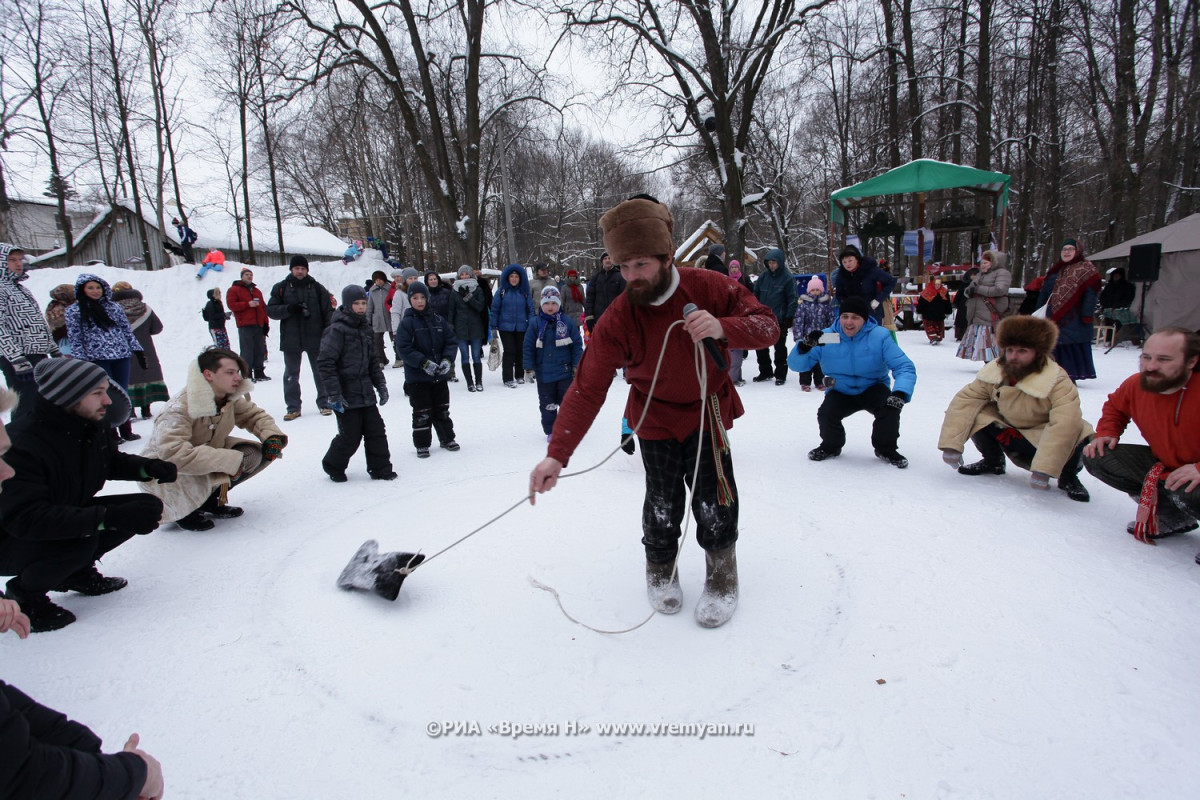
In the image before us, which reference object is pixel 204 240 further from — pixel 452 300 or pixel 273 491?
pixel 273 491

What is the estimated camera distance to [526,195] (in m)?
37.4

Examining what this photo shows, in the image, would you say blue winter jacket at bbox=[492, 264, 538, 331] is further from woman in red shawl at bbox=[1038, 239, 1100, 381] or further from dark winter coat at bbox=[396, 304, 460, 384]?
woman in red shawl at bbox=[1038, 239, 1100, 381]

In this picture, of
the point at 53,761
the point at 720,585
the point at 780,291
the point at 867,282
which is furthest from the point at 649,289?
the point at 780,291

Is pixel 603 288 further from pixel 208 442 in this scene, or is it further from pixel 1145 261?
pixel 1145 261

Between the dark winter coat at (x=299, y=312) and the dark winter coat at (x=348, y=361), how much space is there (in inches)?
97.0

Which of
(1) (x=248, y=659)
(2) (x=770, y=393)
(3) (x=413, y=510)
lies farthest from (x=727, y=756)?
(2) (x=770, y=393)

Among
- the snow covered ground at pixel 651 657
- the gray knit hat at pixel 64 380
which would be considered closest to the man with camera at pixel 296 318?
the snow covered ground at pixel 651 657

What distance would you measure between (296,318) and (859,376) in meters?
6.27

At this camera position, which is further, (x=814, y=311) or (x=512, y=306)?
(x=512, y=306)

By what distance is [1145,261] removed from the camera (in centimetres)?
1019

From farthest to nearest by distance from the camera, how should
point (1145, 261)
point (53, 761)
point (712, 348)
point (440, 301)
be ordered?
1. point (1145, 261)
2. point (440, 301)
3. point (712, 348)
4. point (53, 761)

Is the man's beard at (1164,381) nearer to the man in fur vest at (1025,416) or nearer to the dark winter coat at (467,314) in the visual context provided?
the man in fur vest at (1025,416)

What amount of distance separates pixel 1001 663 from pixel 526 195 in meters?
38.0

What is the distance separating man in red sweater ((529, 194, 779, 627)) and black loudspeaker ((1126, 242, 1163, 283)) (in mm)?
11334
